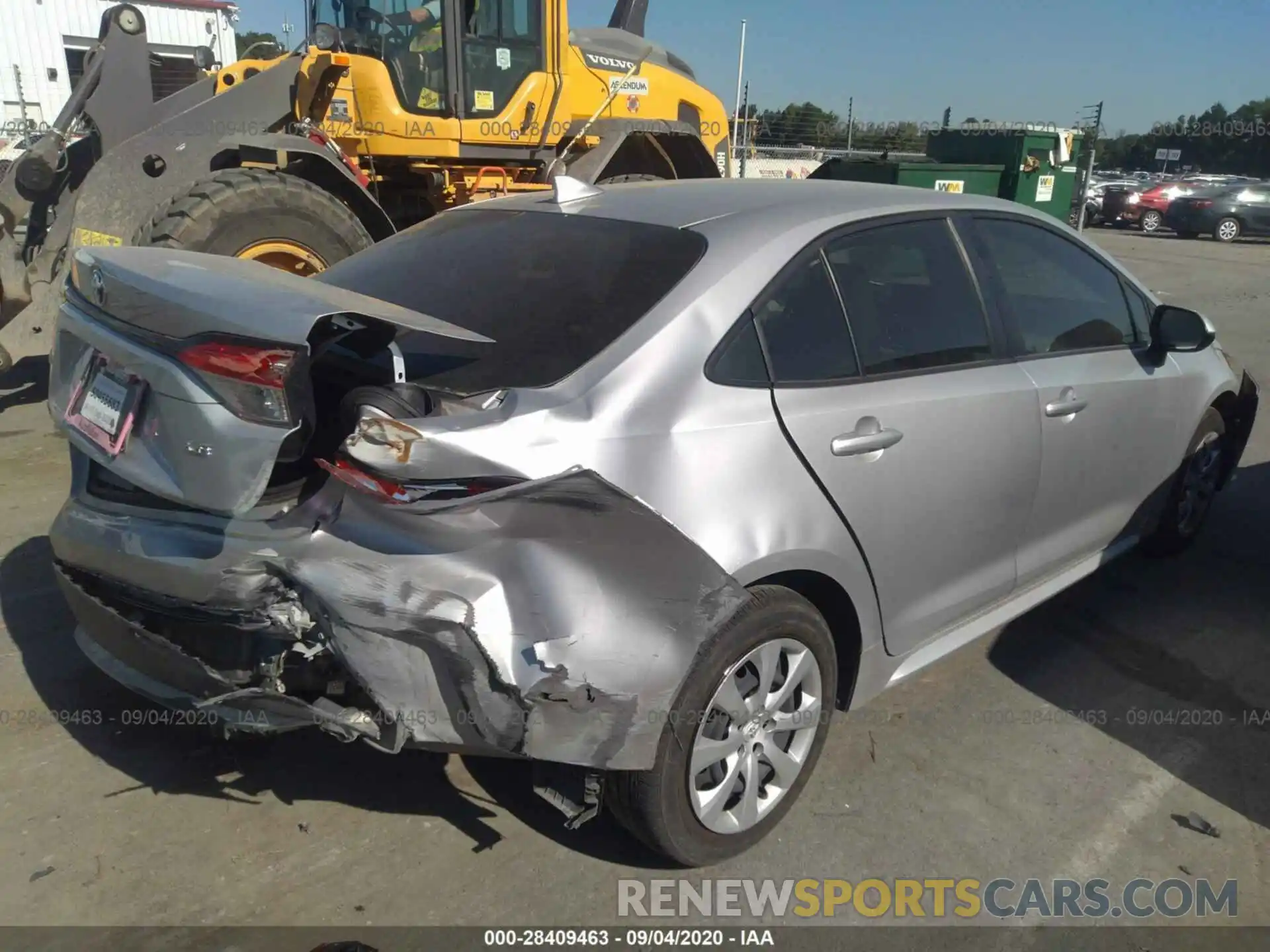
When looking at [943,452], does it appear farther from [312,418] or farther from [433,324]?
[312,418]

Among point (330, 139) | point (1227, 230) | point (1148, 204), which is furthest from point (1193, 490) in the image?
point (1148, 204)

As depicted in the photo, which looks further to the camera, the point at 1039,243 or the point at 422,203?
the point at 422,203

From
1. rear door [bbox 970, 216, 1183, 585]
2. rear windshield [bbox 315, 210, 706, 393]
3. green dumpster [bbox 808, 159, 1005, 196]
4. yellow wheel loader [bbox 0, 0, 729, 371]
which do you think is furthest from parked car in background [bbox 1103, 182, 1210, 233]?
rear windshield [bbox 315, 210, 706, 393]

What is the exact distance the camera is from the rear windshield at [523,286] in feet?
8.02

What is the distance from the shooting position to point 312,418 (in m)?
2.22

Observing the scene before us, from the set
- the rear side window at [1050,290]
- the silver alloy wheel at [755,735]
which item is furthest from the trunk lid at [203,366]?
the rear side window at [1050,290]

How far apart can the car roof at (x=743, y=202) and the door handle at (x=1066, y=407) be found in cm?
72

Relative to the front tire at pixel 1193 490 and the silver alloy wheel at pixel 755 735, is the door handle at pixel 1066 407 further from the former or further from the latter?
the silver alloy wheel at pixel 755 735

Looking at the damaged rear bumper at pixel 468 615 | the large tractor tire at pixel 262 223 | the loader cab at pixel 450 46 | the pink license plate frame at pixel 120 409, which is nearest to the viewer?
the damaged rear bumper at pixel 468 615

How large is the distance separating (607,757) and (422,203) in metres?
6.76

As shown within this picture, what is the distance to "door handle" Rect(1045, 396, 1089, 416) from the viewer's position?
3336 millimetres

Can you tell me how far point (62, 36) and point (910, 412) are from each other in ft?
132

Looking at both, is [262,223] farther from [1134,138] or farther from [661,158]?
[1134,138]

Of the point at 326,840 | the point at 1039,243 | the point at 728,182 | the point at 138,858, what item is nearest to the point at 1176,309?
the point at 1039,243
